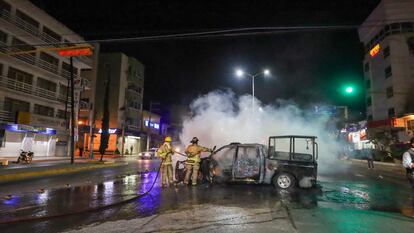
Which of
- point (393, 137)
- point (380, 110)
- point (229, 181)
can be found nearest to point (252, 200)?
point (229, 181)

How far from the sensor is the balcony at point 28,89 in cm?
2704

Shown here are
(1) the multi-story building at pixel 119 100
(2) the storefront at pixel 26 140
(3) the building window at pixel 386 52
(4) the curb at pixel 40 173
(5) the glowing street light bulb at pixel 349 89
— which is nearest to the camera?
(4) the curb at pixel 40 173

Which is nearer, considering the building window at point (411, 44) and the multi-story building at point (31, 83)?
the multi-story building at point (31, 83)

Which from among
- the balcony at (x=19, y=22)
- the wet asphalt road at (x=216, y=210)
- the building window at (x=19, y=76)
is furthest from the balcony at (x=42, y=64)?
the wet asphalt road at (x=216, y=210)

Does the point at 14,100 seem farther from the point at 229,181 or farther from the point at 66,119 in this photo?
the point at 229,181

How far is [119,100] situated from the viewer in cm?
4691

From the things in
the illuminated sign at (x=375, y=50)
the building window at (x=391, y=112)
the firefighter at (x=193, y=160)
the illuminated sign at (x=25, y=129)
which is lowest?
the firefighter at (x=193, y=160)

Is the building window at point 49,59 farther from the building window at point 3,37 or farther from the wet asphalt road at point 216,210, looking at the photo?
the wet asphalt road at point 216,210

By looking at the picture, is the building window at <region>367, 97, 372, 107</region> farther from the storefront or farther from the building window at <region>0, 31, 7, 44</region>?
the building window at <region>0, 31, 7, 44</region>

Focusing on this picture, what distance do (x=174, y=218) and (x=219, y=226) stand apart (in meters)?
1.09

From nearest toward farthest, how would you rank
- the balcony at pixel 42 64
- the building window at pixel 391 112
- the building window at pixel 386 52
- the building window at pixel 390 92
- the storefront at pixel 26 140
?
the storefront at pixel 26 140 < the balcony at pixel 42 64 < the building window at pixel 391 112 < the building window at pixel 390 92 < the building window at pixel 386 52

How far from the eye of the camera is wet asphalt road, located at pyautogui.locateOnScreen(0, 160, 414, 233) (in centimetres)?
575

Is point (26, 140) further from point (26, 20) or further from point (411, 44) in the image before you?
point (411, 44)

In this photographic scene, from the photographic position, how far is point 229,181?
10.6 metres
